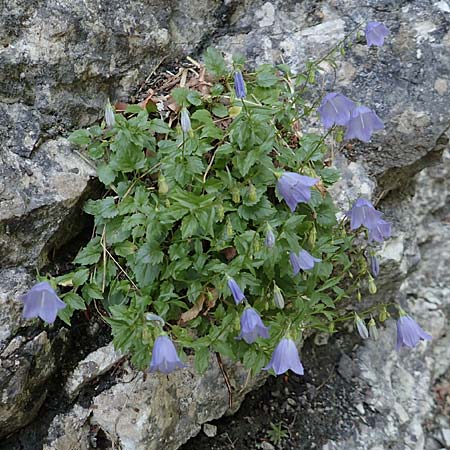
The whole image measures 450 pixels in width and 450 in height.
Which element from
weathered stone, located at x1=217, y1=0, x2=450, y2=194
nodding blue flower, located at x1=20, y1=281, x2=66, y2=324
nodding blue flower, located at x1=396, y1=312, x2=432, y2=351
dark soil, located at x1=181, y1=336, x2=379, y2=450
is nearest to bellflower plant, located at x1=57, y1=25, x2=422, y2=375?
nodding blue flower, located at x1=20, y1=281, x2=66, y2=324

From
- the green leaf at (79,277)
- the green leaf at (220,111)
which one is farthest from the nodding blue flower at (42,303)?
the green leaf at (220,111)

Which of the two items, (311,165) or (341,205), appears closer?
(311,165)

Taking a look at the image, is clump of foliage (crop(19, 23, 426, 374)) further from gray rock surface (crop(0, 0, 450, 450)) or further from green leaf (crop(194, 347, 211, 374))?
gray rock surface (crop(0, 0, 450, 450))

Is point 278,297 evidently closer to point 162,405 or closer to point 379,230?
point 379,230

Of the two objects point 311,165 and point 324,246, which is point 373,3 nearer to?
point 311,165

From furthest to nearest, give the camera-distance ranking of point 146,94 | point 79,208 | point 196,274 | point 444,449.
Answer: point 444,449 → point 146,94 → point 79,208 → point 196,274

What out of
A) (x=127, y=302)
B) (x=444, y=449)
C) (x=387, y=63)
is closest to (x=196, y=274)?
(x=127, y=302)
